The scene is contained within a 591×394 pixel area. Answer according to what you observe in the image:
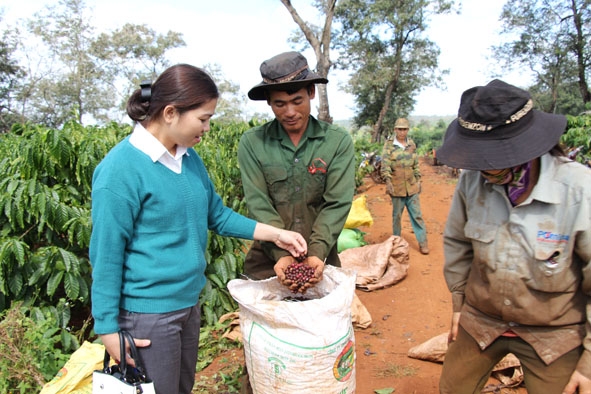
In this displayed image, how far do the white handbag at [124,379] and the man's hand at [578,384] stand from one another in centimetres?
141

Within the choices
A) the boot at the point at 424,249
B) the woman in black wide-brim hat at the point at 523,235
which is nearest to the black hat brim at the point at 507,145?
the woman in black wide-brim hat at the point at 523,235

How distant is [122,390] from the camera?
57.2 inches

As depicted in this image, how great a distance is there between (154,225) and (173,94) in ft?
1.46

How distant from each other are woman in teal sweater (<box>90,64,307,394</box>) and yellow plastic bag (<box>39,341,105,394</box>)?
96 centimetres

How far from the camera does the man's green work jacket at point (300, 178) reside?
213cm

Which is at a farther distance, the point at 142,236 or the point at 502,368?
the point at 502,368

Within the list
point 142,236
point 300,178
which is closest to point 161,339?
point 142,236

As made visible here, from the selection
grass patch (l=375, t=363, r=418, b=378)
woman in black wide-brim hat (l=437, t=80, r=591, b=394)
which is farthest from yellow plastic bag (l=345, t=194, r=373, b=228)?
woman in black wide-brim hat (l=437, t=80, r=591, b=394)

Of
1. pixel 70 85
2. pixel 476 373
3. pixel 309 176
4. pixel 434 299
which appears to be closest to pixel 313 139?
pixel 309 176

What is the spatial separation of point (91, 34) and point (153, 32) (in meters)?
4.68

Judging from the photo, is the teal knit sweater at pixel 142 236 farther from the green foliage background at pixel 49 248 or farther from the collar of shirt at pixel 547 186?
the green foliage background at pixel 49 248

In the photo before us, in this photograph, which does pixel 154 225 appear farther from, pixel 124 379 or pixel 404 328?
pixel 404 328

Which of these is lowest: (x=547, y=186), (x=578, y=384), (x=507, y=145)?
(x=578, y=384)

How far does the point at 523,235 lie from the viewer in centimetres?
154
